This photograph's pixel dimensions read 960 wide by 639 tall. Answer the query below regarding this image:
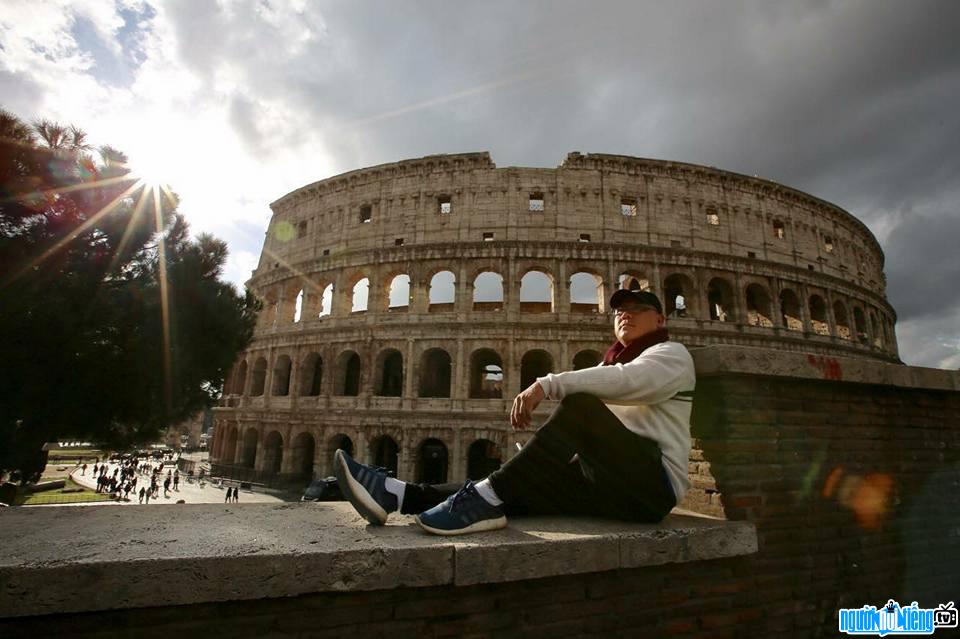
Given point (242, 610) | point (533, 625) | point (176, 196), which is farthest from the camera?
point (176, 196)

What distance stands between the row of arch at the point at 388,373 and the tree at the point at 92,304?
902 cm

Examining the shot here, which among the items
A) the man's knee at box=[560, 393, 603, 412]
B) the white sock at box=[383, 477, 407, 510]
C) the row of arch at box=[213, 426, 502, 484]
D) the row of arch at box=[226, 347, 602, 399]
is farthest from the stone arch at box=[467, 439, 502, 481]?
the man's knee at box=[560, 393, 603, 412]

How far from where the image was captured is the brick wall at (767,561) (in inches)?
67.6

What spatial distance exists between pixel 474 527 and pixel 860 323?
99.3ft

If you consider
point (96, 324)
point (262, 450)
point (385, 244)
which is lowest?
point (262, 450)

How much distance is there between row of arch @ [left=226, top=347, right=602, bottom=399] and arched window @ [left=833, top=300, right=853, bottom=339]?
14604 mm

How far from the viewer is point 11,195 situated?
7406mm

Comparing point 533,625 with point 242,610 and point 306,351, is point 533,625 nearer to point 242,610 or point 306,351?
point 242,610

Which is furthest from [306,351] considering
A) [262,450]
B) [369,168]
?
[369,168]

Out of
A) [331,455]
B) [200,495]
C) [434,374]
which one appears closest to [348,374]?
[331,455]

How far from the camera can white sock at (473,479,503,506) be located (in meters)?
2.27

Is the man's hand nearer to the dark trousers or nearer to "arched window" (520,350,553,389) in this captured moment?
the dark trousers

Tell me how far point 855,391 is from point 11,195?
12.2 meters

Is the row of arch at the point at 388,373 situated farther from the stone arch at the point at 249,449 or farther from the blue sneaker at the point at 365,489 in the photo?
the blue sneaker at the point at 365,489
